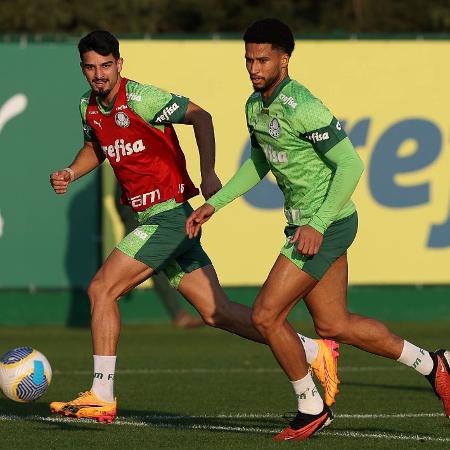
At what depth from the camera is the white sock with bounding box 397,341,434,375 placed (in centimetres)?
1015

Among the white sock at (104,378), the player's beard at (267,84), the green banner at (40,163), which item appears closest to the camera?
the player's beard at (267,84)

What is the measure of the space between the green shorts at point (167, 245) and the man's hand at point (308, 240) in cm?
155

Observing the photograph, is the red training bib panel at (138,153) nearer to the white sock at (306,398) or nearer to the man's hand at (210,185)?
the man's hand at (210,185)

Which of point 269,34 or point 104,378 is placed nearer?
point 269,34

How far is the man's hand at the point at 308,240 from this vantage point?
31.0 ft

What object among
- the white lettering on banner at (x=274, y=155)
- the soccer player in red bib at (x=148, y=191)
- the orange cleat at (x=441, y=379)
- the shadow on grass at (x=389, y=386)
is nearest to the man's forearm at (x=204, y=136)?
the soccer player in red bib at (x=148, y=191)

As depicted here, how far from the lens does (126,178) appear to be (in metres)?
11.1

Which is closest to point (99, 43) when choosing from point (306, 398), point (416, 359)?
point (306, 398)

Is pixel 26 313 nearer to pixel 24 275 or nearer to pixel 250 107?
pixel 24 275

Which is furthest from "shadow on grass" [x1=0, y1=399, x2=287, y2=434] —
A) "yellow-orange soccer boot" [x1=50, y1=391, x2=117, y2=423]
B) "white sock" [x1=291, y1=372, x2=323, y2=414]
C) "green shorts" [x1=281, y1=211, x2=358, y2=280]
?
"green shorts" [x1=281, y1=211, x2=358, y2=280]

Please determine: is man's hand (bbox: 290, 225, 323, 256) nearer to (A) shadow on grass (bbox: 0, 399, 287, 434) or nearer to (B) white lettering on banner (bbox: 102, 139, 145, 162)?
(A) shadow on grass (bbox: 0, 399, 287, 434)

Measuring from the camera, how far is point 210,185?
10.7 m

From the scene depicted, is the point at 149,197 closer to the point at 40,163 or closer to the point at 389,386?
the point at 389,386

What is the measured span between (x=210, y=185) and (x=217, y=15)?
78.0 ft
